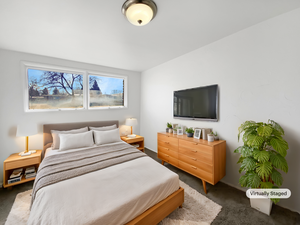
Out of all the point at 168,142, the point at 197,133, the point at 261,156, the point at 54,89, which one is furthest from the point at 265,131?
the point at 54,89

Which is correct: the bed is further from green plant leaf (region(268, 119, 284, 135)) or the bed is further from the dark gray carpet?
→ green plant leaf (region(268, 119, 284, 135))

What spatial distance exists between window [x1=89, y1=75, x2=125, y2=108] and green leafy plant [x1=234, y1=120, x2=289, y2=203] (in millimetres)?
3435

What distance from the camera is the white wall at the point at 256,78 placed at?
173 cm

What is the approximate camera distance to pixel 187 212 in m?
1.77

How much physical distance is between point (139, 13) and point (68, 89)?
9.07 feet

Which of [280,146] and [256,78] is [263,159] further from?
[256,78]

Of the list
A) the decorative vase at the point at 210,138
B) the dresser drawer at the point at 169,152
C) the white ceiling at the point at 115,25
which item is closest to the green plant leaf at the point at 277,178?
the decorative vase at the point at 210,138

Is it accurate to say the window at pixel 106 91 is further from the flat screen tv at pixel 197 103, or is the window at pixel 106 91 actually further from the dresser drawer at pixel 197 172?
the dresser drawer at pixel 197 172

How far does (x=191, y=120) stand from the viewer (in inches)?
117

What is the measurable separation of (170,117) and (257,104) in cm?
186

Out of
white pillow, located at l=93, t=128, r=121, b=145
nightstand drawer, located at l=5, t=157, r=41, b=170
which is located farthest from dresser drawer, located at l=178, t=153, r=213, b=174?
nightstand drawer, located at l=5, t=157, r=41, b=170

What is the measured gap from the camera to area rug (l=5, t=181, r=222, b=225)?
1639 mm

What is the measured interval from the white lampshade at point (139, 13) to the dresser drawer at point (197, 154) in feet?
6.98

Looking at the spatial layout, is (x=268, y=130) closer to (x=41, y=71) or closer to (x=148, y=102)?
(x=148, y=102)
